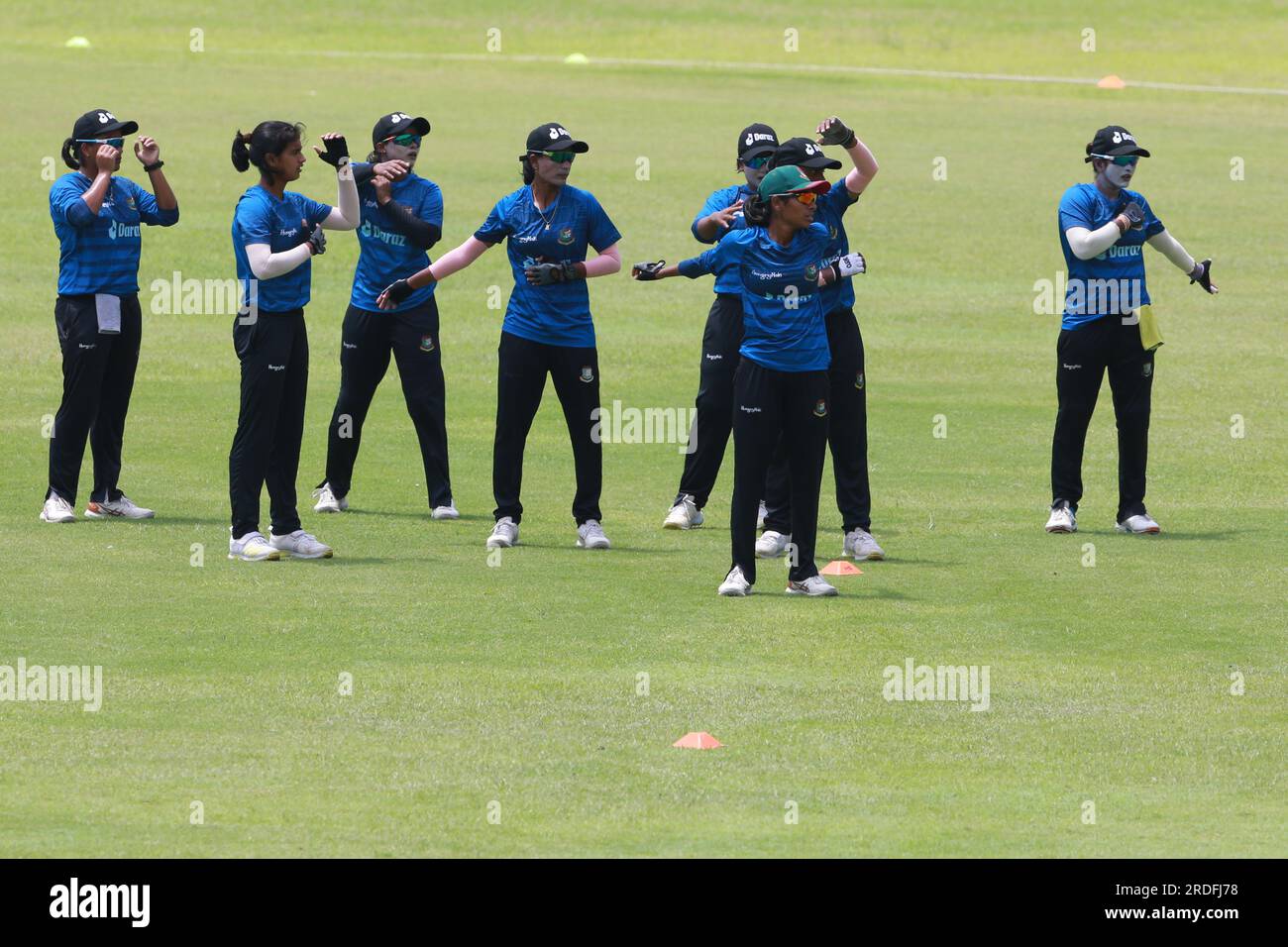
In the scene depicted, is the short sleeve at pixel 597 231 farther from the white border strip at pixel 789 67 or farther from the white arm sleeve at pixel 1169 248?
the white border strip at pixel 789 67

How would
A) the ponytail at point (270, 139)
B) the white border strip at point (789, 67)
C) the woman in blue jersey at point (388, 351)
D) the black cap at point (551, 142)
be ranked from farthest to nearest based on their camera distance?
the white border strip at point (789, 67)
the woman in blue jersey at point (388, 351)
the black cap at point (551, 142)
the ponytail at point (270, 139)

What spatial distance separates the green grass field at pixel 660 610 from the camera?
8.07 meters

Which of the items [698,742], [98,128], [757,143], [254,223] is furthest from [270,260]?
[698,742]

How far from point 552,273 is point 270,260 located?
177 centimetres

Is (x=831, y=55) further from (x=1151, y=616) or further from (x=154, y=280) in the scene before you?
(x=1151, y=616)

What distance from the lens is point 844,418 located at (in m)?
13.8

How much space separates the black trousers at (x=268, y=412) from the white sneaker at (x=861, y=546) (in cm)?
349

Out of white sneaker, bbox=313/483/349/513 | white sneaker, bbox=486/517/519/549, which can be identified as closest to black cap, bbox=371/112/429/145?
white sneaker, bbox=313/483/349/513

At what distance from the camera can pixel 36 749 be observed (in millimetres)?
8781

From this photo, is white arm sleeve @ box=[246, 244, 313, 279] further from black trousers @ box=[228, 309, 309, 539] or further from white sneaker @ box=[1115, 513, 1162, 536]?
white sneaker @ box=[1115, 513, 1162, 536]

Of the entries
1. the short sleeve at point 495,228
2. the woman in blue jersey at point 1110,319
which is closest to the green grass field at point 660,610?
the woman in blue jersey at point 1110,319

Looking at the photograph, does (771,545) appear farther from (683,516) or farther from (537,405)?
(537,405)

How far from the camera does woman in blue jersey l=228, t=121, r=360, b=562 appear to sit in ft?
40.9
